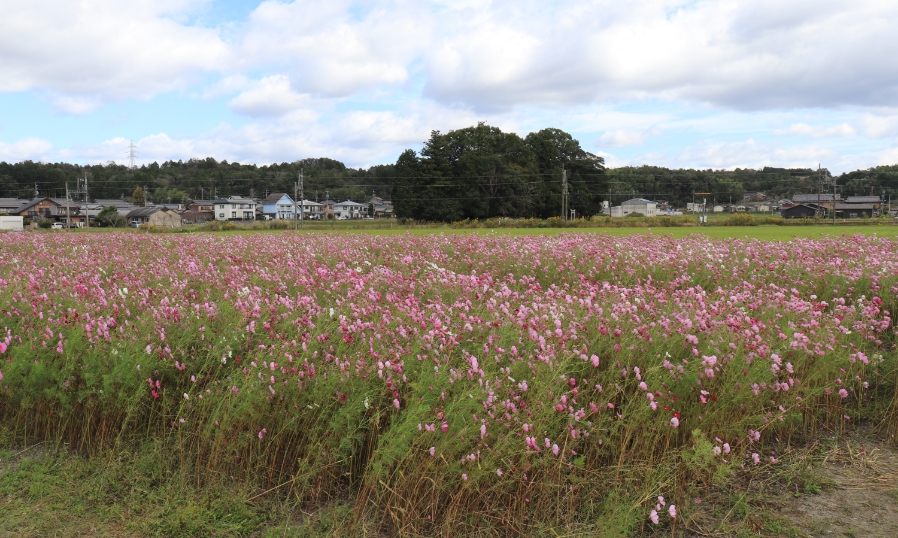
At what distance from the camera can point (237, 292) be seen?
7332 mm

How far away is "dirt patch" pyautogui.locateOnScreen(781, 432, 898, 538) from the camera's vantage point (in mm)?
4508

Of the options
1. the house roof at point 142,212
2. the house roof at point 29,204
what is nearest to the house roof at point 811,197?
the house roof at point 142,212

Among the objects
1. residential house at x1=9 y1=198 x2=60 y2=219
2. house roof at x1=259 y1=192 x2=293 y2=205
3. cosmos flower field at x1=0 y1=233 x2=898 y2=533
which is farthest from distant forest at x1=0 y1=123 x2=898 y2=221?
cosmos flower field at x1=0 y1=233 x2=898 y2=533

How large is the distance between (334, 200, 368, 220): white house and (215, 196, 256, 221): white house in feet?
72.5

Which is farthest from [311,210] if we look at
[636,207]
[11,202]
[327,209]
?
[636,207]

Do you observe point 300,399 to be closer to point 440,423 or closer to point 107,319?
point 440,423

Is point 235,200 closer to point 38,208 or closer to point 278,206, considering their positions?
point 278,206

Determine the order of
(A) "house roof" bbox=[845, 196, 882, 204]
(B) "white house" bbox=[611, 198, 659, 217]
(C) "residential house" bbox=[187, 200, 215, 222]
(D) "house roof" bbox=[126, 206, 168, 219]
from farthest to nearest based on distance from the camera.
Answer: (B) "white house" bbox=[611, 198, 659, 217]
(C) "residential house" bbox=[187, 200, 215, 222]
(A) "house roof" bbox=[845, 196, 882, 204]
(D) "house roof" bbox=[126, 206, 168, 219]

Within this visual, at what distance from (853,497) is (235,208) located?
141m

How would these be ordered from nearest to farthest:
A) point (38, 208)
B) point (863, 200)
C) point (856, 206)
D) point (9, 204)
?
point (9, 204) → point (38, 208) → point (856, 206) → point (863, 200)

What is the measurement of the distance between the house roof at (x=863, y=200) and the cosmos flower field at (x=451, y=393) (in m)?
Answer: 135

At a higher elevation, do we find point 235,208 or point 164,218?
point 235,208

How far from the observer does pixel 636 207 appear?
15588 centimetres

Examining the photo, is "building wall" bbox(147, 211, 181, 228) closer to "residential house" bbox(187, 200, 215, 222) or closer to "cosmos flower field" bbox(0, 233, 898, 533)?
"residential house" bbox(187, 200, 215, 222)
